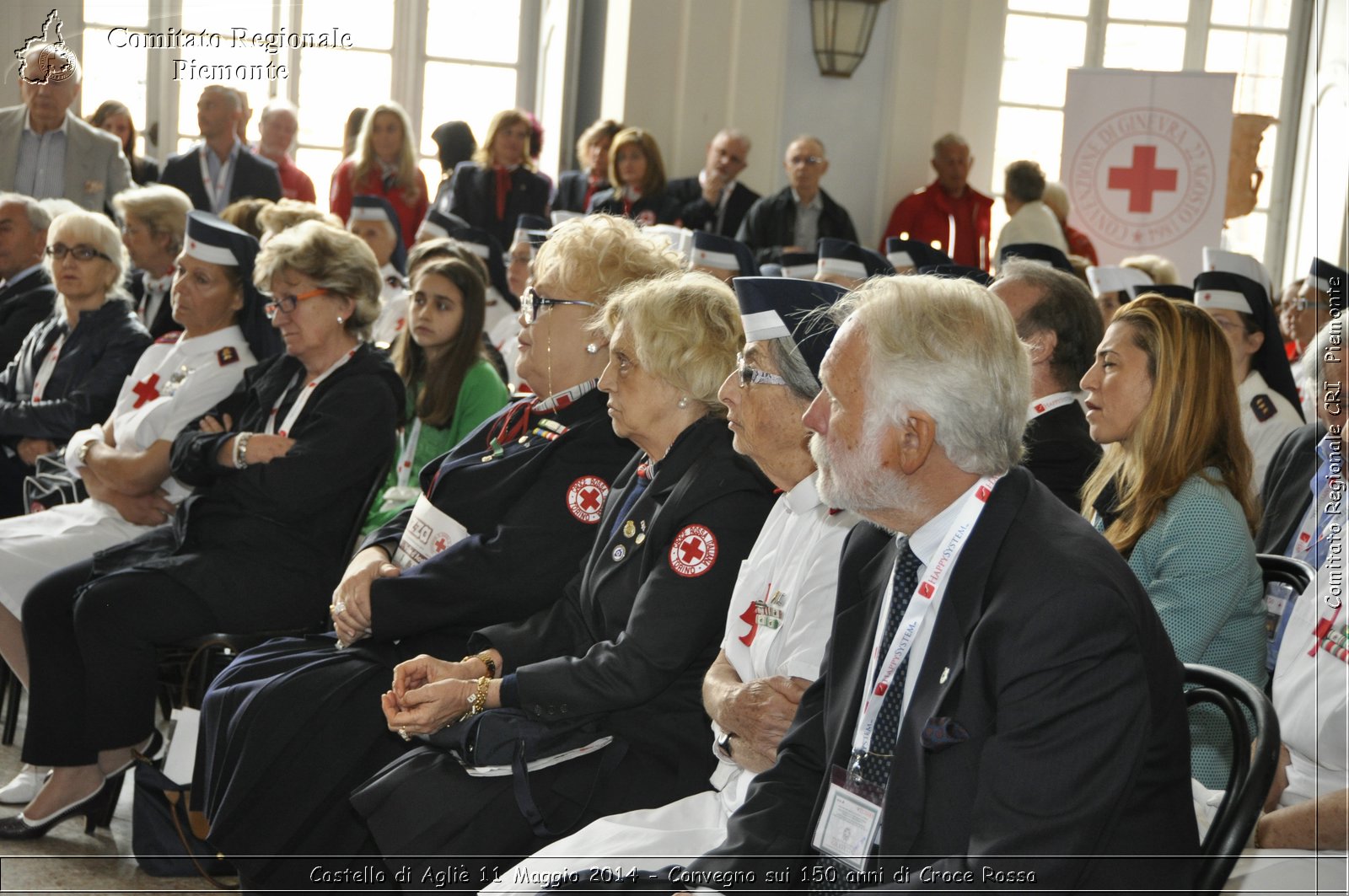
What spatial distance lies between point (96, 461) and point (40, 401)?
0.70m

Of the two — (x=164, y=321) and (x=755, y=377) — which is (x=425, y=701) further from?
(x=164, y=321)

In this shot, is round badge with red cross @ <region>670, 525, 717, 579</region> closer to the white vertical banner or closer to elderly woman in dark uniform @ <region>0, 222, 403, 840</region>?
elderly woman in dark uniform @ <region>0, 222, 403, 840</region>

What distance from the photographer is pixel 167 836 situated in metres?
3.02

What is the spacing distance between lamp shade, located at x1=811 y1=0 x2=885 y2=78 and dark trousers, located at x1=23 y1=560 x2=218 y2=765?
462 cm

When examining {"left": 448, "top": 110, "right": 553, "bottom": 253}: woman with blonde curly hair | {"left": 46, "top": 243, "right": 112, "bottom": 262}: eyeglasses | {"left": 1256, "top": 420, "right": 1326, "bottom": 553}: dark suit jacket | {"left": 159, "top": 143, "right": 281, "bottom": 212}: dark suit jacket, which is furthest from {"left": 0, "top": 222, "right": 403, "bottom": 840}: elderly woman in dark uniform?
{"left": 448, "top": 110, "right": 553, "bottom": 253}: woman with blonde curly hair

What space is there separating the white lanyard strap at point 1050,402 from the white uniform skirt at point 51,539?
2.51 m

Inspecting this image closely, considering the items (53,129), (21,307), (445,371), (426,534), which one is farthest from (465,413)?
(21,307)

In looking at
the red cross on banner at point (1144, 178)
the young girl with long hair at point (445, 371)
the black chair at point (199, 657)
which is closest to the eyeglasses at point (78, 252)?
the young girl with long hair at point (445, 371)

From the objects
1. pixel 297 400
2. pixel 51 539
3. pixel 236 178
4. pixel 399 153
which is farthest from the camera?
pixel 399 153

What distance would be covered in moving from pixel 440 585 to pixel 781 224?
4890 millimetres

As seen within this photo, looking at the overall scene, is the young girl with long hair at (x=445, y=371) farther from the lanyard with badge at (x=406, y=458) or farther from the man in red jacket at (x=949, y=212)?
the man in red jacket at (x=949, y=212)

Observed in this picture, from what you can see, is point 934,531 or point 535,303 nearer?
point 934,531

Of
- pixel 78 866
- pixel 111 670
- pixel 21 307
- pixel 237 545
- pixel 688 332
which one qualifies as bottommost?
pixel 78 866

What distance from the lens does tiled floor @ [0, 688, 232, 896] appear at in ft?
9.55
